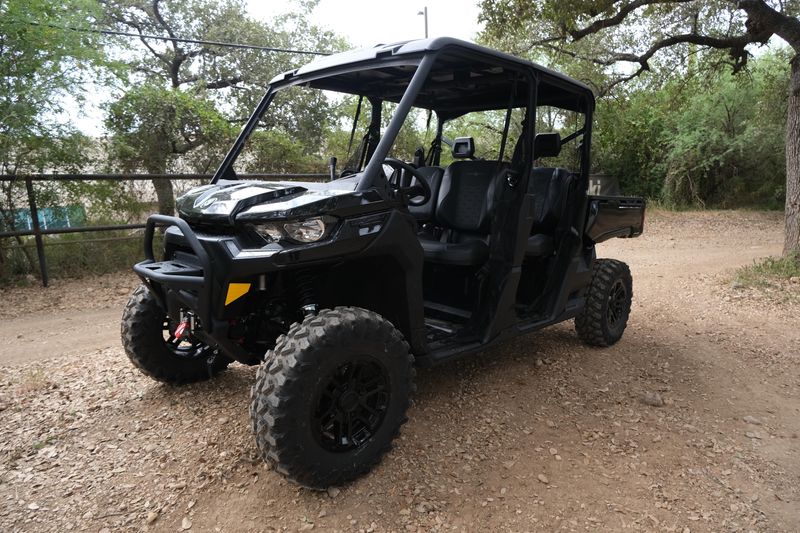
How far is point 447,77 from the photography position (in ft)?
12.8

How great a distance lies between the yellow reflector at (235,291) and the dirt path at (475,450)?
0.94 meters

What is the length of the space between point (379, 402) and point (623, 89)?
13003 millimetres

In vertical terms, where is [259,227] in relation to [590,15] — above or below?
below

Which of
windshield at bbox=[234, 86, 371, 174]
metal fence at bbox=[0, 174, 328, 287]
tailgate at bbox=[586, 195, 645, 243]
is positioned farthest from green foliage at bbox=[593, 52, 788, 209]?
metal fence at bbox=[0, 174, 328, 287]

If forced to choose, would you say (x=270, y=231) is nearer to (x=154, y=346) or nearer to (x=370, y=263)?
(x=370, y=263)

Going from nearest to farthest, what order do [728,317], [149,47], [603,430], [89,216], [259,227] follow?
[259,227] → [603,430] → [728,317] → [89,216] → [149,47]

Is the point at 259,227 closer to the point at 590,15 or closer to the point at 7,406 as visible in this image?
the point at 7,406

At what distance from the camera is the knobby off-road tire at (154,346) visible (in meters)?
3.48

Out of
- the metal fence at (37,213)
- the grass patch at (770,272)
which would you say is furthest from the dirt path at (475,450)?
the metal fence at (37,213)

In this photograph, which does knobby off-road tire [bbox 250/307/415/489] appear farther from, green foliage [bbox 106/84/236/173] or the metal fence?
green foliage [bbox 106/84/236/173]

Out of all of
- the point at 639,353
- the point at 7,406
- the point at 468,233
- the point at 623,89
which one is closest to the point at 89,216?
the point at 7,406

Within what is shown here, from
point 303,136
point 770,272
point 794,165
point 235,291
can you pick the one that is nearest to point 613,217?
point 235,291

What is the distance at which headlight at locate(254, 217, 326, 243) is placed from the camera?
8.38 feet

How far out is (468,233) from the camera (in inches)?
165
